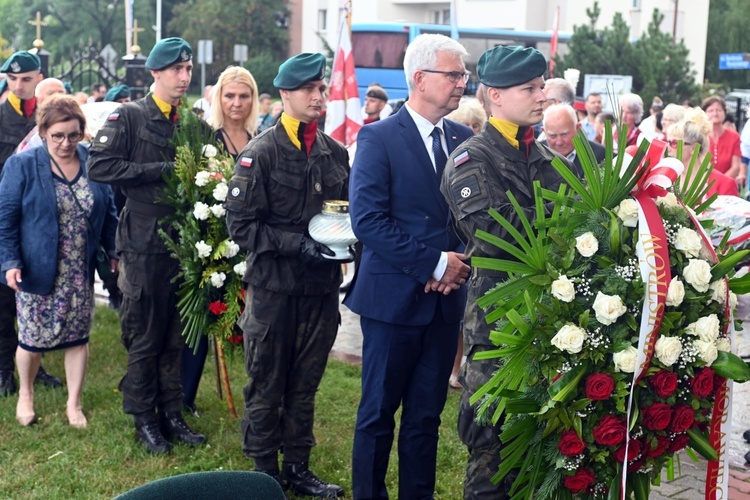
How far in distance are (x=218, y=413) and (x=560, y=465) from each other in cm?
352

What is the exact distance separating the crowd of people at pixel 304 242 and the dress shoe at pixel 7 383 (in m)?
0.01

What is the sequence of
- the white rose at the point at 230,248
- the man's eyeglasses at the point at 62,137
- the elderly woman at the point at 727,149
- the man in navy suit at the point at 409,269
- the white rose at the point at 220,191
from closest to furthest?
the man in navy suit at the point at 409,269
the white rose at the point at 220,191
the white rose at the point at 230,248
the man's eyeglasses at the point at 62,137
the elderly woman at the point at 727,149

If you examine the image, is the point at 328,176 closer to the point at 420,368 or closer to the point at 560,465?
the point at 420,368

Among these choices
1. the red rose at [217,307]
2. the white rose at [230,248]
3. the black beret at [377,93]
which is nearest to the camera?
the white rose at [230,248]

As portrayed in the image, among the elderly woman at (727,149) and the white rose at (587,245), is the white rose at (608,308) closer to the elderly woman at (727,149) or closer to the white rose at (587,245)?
the white rose at (587,245)

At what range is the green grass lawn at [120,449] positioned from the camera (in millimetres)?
5387

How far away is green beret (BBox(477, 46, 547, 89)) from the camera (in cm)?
406

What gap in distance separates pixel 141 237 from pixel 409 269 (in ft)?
6.70

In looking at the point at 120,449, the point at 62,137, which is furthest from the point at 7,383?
the point at 62,137

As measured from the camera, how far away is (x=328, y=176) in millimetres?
5086

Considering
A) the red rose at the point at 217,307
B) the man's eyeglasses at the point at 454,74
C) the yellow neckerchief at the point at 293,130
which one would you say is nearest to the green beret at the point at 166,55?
the yellow neckerchief at the point at 293,130

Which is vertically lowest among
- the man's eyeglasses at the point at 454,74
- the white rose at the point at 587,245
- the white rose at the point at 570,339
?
the white rose at the point at 570,339

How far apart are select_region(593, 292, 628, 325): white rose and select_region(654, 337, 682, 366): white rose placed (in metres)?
0.17

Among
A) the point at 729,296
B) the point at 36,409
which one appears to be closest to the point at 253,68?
the point at 36,409
